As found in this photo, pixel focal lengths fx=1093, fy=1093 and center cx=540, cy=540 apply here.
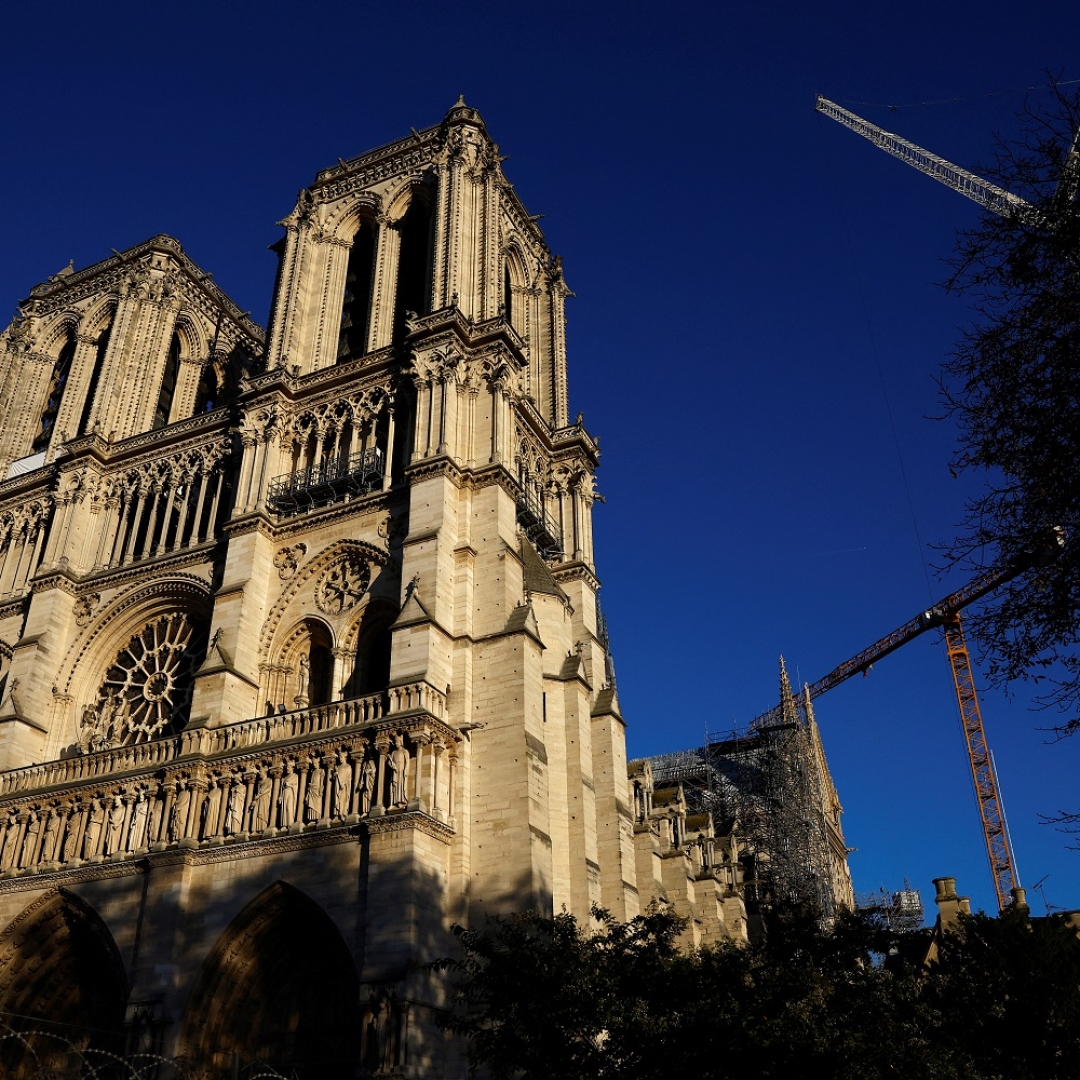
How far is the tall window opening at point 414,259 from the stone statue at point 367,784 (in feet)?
50.8

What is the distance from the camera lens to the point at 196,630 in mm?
28547

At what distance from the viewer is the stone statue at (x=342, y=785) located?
68.6ft

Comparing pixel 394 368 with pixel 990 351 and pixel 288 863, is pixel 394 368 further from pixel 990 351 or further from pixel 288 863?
pixel 990 351

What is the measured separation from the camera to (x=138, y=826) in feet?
75.3

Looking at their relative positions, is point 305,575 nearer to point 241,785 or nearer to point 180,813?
point 241,785

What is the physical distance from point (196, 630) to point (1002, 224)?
23.6 metres

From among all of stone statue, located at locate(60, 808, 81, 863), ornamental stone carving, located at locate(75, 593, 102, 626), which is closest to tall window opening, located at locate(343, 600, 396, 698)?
stone statue, located at locate(60, 808, 81, 863)

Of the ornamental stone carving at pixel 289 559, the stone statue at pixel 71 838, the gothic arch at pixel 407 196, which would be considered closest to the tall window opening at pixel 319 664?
the ornamental stone carving at pixel 289 559

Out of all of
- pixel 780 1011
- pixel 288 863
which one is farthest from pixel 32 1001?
pixel 780 1011

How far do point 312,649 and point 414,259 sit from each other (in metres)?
14.2

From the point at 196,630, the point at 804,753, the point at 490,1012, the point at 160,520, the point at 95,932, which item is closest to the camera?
the point at 490,1012

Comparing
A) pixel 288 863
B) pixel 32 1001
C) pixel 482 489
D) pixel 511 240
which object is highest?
pixel 511 240

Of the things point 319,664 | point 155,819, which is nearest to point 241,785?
point 155,819

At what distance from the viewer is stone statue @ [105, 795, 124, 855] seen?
22938mm
